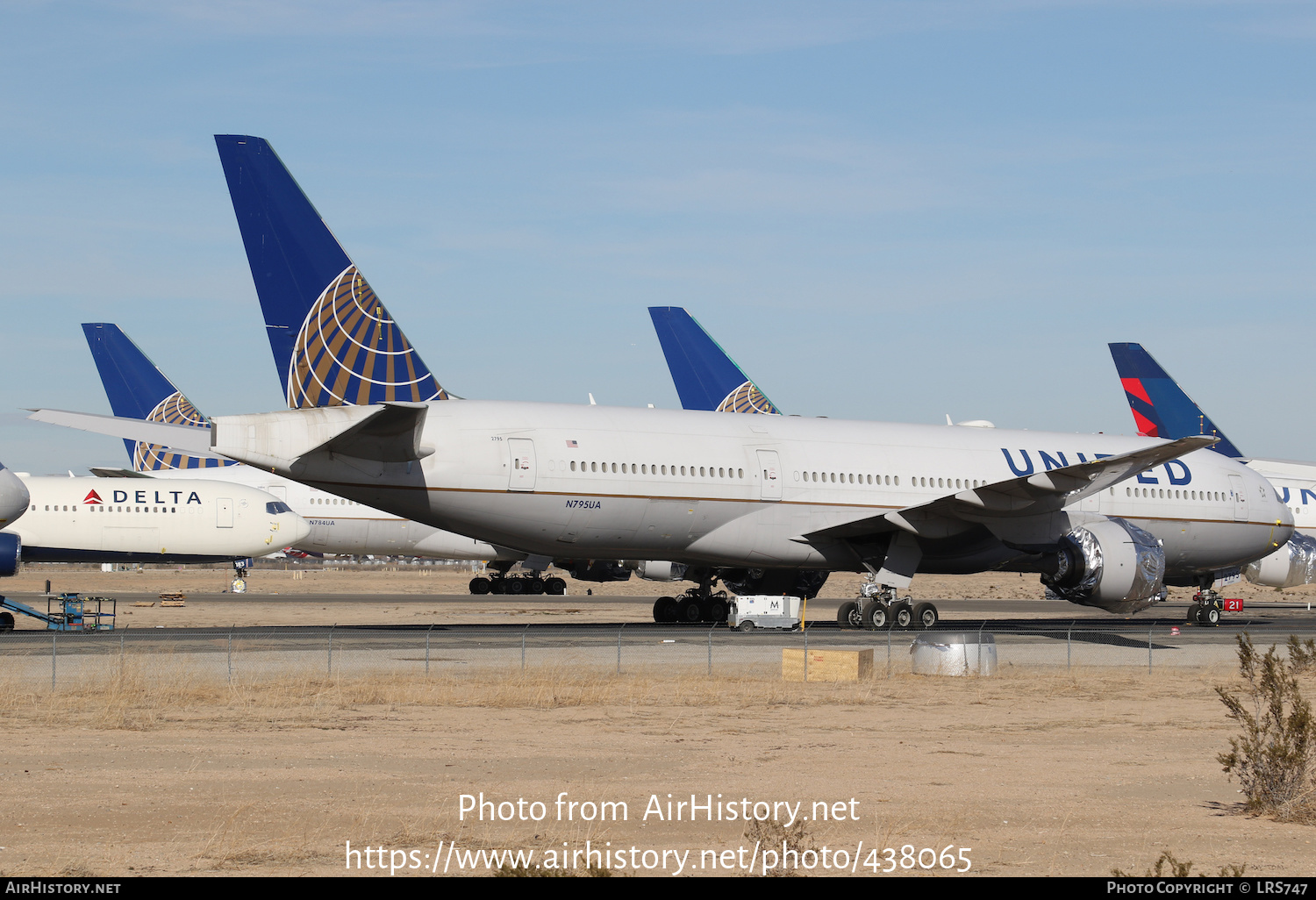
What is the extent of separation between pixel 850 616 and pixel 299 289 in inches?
569

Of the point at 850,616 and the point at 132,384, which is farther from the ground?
the point at 132,384

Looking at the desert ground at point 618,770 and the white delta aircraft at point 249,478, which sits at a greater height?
the white delta aircraft at point 249,478

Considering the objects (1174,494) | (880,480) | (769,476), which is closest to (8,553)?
(769,476)

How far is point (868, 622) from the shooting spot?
31969mm

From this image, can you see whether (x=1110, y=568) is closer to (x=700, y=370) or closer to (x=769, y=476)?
(x=769, y=476)

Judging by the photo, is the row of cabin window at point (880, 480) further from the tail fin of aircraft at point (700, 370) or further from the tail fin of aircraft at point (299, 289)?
the tail fin of aircraft at point (700, 370)

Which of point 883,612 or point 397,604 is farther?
point 397,604

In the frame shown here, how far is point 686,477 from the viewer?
30500mm

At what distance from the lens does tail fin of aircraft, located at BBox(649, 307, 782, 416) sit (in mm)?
48781

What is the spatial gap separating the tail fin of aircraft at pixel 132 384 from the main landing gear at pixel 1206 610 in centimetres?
4591

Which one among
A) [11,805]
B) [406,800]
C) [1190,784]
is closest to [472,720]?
[406,800]

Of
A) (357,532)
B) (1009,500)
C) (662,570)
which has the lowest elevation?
(662,570)

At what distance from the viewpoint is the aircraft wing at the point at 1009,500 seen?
30.0 meters

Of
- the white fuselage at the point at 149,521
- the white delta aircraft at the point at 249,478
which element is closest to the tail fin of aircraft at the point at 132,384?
the white delta aircraft at the point at 249,478
